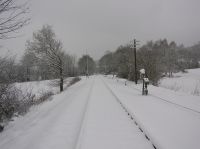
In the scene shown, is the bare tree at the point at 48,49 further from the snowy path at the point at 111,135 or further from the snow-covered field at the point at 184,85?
the snowy path at the point at 111,135

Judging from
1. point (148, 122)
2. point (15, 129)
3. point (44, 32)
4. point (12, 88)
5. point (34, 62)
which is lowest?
point (15, 129)

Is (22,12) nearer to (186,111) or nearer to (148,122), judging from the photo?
(148,122)

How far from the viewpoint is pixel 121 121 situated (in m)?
6.98

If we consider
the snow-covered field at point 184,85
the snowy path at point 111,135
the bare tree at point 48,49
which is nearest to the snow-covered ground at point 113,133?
the snowy path at point 111,135

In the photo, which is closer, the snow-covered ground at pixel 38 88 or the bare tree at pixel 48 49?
the snow-covered ground at pixel 38 88

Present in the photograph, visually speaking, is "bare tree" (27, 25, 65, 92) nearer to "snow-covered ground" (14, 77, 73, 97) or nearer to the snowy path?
"snow-covered ground" (14, 77, 73, 97)

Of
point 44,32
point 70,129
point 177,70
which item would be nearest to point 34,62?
point 44,32

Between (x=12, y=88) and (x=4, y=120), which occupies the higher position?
(x=12, y=88)

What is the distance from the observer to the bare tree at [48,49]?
88.9 feet

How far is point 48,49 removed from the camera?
27.4 metres

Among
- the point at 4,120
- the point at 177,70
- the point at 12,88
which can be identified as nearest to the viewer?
the point at 4,120

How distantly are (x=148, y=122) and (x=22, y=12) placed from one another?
18.2ft

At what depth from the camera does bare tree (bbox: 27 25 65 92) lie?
2709 cm

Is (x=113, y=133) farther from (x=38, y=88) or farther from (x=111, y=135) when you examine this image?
(x=38, y=88)
